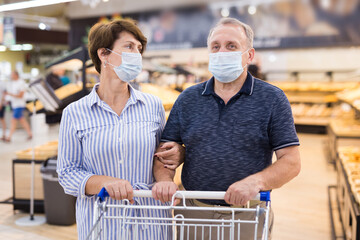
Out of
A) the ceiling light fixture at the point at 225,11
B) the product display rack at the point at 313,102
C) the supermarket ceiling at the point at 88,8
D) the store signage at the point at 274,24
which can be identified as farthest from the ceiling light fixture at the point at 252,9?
the product display rack at the point at 313,102

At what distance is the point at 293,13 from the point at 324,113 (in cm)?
280

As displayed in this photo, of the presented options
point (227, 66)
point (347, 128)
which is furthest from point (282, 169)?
point (347, 128)

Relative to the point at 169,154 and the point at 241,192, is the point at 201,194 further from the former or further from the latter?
the point at 169,154

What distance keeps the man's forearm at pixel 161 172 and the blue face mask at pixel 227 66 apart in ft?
1.55

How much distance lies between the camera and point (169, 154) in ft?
6.16

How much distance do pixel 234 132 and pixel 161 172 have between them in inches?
15.1

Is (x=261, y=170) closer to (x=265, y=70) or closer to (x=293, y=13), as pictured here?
(x=293, y=13)

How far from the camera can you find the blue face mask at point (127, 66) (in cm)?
190

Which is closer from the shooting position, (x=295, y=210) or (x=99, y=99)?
(x=99, y=99)

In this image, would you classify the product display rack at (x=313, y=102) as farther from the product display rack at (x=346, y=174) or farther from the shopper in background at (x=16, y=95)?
the shopper in background at (x=16, y=95)

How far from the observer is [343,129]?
6.78m

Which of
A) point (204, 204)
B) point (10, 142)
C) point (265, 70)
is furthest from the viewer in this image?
point (265, 70)

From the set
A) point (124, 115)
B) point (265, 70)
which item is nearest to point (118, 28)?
point (124, 115)

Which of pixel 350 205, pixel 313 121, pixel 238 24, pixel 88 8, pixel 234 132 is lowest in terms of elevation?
pixel 350 205
